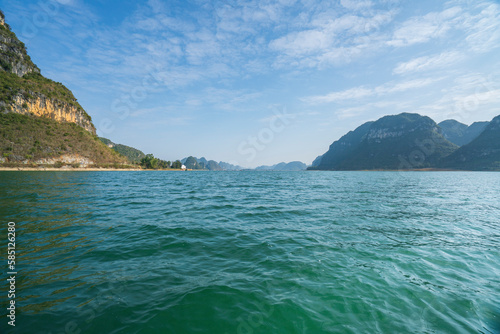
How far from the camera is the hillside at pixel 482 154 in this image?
15762 centimetres

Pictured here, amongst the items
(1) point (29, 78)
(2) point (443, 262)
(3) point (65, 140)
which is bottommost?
(2) point (443, 262)

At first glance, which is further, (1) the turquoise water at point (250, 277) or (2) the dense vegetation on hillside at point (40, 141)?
(2) the dense vegetation on hillside at point (40, 141)

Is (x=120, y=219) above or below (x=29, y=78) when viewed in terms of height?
below

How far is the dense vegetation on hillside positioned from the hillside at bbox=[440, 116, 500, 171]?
11598 inches

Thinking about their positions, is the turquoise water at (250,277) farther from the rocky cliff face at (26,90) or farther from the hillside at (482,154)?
the hillside at (482,154)

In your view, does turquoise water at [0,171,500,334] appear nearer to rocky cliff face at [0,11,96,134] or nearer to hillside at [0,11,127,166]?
hillside at [0,11,127,166]

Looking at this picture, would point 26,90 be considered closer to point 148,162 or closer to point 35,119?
point 35,119

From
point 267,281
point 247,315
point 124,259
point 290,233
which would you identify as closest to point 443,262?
point 290,233

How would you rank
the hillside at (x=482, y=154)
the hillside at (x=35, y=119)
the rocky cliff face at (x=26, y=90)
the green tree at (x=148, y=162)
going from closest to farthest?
1. the hillside at (x=35, y=119)
2. the rocky cliff face at (x=26, y=90)
3. the hillside at (x=482, y=154)
4. the green tree at (x=148, y=162)

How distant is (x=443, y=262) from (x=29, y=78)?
206 meters

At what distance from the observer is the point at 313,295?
573 cm

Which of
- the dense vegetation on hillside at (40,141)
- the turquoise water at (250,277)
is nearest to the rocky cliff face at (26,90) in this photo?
the dense vegetation on hillside at (40,141)

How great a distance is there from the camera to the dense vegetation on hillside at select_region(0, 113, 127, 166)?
8556 cm

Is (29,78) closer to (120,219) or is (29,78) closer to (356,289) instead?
(120,219)
